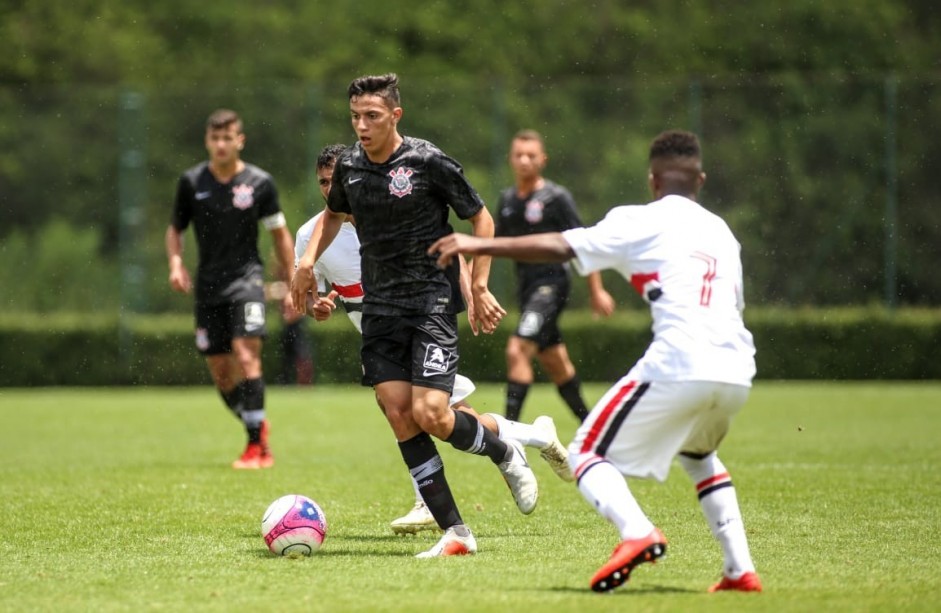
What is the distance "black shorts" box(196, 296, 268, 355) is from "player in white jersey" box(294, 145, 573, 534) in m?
2.70

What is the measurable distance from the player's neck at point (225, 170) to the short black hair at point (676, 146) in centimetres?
615

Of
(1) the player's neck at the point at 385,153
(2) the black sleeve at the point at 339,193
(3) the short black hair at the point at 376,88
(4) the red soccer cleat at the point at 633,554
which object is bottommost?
(4) the red soccer cleat at the point at 633,554

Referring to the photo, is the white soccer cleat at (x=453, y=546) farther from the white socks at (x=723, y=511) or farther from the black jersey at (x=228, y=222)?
the black jersey at (x=228, y=222)

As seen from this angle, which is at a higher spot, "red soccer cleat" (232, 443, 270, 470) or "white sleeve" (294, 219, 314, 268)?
"white sleeve" (294, 219, 314, 268)

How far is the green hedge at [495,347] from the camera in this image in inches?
857

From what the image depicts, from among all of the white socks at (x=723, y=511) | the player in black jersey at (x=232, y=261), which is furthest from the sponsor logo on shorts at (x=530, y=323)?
the white socks at (x=723, y=511)

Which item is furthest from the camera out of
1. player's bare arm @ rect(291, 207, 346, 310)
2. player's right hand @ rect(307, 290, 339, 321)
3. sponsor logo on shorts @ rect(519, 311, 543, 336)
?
sponsor logo on shorts @ rect(519, 311, 543, 336)

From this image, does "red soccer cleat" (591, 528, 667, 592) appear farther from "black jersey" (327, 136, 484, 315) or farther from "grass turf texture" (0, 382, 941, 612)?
"black jersey" (327, 136, 484, 315)

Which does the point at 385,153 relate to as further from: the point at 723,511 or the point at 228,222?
the point at 228,222

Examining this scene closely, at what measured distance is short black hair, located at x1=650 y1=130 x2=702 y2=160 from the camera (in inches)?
222

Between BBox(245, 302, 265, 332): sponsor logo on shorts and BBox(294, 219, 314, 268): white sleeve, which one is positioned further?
BBox(245, 302, 265, 332): sponsor logo on shorts

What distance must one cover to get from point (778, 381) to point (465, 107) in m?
6.82

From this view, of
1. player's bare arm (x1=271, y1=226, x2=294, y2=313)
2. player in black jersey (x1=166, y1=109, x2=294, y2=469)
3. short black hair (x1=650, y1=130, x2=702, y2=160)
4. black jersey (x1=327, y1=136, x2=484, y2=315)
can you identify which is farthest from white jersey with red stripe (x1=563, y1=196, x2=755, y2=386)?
player in black jersey (x1=166, y1=109, x2=294, y2=469)

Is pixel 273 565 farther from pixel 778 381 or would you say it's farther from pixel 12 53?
pixel 12 53
